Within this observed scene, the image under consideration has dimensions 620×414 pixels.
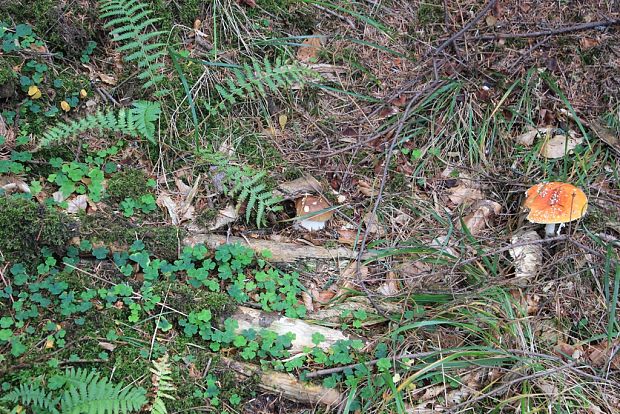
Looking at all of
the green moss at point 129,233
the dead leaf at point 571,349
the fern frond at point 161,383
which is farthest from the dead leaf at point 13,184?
the dead leaf at point 571,349

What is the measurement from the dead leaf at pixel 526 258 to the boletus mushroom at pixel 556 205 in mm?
197

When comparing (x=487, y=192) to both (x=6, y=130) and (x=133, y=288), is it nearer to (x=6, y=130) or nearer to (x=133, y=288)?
(x=133, y=288)

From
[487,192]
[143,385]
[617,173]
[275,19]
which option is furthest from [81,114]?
[617,173]

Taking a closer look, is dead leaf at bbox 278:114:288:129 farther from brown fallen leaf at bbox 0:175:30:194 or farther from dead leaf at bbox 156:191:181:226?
brown fallen leaf at bbox 0:175:30:194

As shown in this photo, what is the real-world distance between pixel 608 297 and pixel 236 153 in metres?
2.95

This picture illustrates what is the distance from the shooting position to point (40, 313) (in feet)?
10.6

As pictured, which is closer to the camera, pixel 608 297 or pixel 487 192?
pixel 608 297

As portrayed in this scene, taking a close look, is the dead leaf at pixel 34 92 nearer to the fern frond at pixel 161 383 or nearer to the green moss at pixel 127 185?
the green moss at pixel 127 185

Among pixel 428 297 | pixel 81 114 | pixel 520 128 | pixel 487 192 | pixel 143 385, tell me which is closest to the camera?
pixel 143 385

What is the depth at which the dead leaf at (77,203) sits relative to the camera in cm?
375

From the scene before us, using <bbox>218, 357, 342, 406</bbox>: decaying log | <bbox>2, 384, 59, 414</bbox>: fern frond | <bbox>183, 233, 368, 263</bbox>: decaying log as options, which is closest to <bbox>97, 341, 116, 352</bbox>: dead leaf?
<bbox>2, 384, 59, 414</bbox>: fern frond

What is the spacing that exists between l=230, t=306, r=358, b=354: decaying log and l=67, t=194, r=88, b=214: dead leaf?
1.32 metres

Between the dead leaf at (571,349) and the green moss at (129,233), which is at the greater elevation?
the green moss at (129,233)

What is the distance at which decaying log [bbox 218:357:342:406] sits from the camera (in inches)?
131
